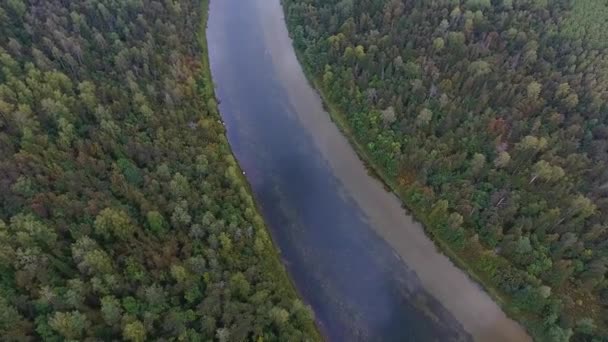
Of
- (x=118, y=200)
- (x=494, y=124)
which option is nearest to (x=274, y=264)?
(x=118, y=200)

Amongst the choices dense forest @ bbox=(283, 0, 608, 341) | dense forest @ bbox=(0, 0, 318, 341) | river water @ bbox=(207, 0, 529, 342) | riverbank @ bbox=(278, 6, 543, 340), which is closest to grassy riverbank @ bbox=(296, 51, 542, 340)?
riverbank @ bbox=(278, 6, 543, 340)

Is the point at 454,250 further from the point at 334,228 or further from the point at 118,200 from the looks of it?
the point at 118,200

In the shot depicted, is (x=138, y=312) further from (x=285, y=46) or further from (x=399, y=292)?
(x=285, y=46)

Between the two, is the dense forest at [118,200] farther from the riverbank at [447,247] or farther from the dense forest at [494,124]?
the dense forest at [494,124]

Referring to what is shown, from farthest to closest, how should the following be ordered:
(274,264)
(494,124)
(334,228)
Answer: (494,124) < (334,228) < (274,264)

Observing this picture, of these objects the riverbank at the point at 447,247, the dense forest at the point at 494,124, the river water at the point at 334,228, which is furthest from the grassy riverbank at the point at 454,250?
the river water at the point at 334,228

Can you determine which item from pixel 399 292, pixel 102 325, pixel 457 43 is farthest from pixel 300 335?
pixel 457 43

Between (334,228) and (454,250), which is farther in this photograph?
(334,228)
